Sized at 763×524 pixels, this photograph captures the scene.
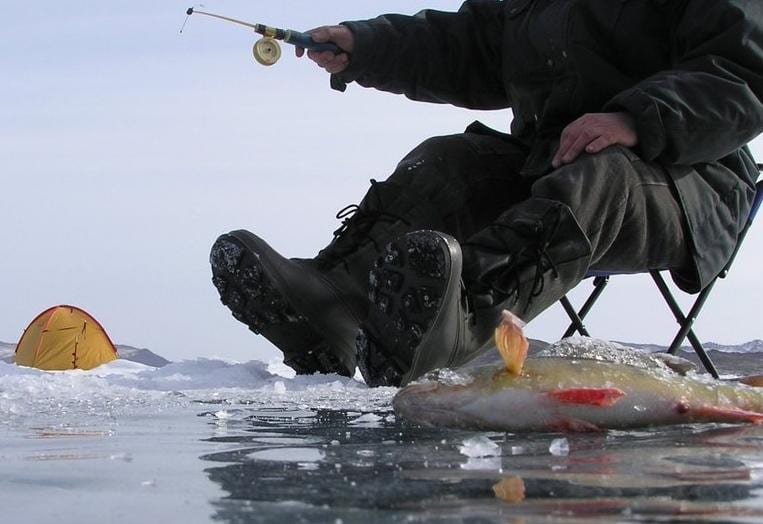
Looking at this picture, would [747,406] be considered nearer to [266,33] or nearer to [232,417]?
[232,417]

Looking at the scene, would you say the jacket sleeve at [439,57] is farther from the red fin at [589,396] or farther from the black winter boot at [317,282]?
the red fin at [589,396]

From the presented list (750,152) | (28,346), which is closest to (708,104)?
(750,152)

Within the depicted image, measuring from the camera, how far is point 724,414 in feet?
5.82

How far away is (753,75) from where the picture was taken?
2924mm

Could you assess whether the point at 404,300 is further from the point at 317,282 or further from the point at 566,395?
the point at 566,395

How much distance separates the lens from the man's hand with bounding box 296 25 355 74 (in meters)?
3.55

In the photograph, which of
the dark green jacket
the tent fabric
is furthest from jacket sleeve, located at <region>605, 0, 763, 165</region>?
the tent fabric

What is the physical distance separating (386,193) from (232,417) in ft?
5.07

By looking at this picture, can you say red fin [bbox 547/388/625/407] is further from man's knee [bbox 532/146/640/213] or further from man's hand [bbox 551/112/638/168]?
man's hand [bbox 551/112/638/168]

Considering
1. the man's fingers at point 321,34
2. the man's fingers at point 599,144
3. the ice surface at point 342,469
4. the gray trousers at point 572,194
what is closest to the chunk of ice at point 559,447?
the ice surface at point 342,469

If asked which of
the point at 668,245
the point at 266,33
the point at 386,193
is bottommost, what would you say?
the point at 668,245

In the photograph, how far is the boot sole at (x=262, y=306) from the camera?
310 cm

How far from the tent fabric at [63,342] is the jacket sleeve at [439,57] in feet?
14.5

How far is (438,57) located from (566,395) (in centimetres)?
236
